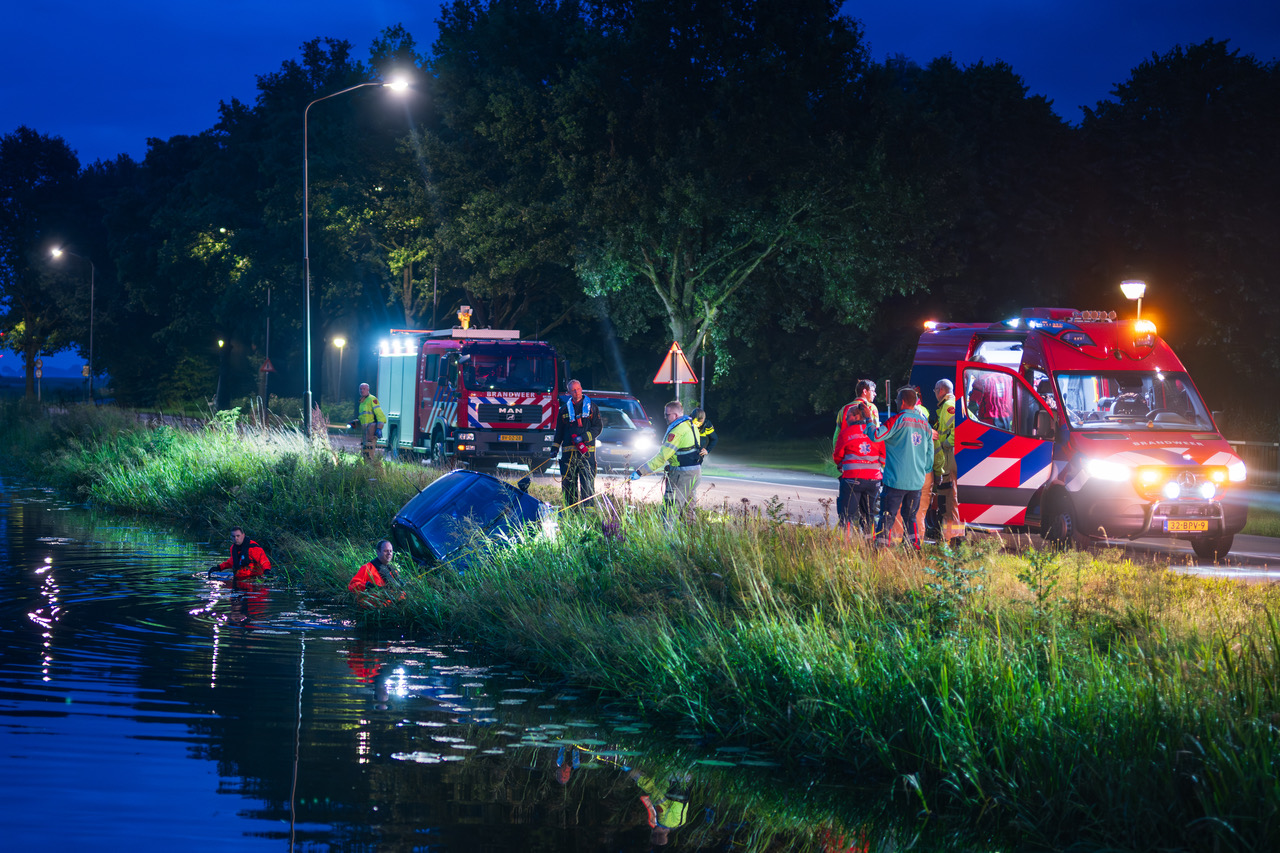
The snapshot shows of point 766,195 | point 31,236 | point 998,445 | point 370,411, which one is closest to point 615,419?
point 370,411

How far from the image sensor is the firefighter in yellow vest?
15.1m

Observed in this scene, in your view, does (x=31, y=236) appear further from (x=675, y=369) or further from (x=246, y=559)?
(x=246, y=559)

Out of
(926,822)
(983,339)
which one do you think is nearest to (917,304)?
(983,339)

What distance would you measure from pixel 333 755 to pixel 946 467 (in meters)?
10.1

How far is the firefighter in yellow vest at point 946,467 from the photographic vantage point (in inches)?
595

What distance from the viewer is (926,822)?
20.7 feet

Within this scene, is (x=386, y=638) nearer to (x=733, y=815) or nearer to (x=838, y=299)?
(x=733, y=815)

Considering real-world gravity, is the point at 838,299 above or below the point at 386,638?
above

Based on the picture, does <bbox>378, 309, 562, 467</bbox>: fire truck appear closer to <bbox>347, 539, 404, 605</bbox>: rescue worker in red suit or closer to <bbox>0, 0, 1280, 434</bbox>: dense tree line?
<bbox>0, 0, 1280, 434</bbox>: dense tree line

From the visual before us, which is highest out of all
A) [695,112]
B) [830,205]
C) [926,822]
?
[695,112]

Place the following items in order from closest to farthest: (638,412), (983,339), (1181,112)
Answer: (983,339), (638,412), (1181,112)

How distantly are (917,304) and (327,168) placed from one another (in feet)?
76.2

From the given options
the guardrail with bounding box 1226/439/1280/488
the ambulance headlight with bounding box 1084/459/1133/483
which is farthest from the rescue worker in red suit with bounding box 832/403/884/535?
the guardrail with bounding box 1226/439/1280/488

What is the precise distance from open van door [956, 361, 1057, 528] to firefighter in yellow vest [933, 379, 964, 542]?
0.38m
